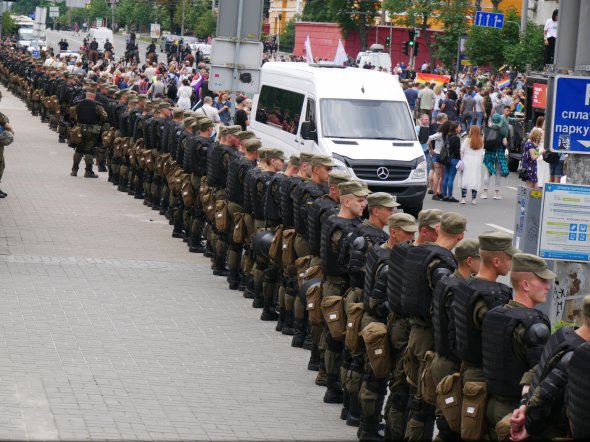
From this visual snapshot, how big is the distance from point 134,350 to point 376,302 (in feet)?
11.1

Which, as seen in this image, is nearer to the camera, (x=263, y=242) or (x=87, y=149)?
(x=263, y=242)

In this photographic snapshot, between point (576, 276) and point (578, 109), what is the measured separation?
4.30 ft

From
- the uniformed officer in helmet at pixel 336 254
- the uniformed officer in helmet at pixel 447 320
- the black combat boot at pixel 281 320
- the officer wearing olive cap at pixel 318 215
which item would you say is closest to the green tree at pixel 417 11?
the black combat boot at pixel 281 320

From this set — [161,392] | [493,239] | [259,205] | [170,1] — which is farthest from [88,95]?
[170,1]

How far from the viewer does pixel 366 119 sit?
24188 mm

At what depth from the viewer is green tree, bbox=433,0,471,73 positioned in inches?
2525

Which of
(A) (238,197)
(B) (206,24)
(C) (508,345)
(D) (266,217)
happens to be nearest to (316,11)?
(B) (206,24)

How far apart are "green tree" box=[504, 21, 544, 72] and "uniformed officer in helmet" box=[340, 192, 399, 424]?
1322 inches

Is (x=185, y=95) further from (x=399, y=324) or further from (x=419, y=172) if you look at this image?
(x=399, y=324)

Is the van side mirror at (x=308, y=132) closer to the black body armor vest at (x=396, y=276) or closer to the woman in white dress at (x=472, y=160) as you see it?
the woman in white dress at (x=472, y=160)

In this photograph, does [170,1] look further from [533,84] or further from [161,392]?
[161,392]

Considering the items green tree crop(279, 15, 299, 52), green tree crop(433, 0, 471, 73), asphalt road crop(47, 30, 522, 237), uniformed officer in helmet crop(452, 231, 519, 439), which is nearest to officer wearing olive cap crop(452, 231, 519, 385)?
uniformed officer in helmet crop(452, 231, 519, 439)

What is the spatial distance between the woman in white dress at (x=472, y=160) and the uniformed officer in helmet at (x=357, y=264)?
616 inches

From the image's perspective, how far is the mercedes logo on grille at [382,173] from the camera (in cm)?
2328
